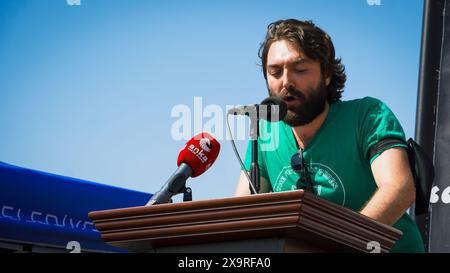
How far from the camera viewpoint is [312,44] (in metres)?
3.24

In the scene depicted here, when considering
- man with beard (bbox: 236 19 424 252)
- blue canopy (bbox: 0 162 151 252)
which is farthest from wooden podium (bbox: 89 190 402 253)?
blue canopy (bbox: 0 162 151 252)

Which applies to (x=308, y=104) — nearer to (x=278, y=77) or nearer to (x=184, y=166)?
(x=278, y=77)

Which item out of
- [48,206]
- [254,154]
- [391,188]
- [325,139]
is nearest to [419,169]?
[391,188]

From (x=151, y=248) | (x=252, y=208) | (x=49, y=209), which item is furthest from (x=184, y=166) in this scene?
(x=49, y=209)

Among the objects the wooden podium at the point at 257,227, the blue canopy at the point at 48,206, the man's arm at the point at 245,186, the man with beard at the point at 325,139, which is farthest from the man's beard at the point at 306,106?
the blue canopy at the point at 48,206

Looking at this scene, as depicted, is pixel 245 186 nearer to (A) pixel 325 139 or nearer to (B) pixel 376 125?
(A) pixel 325 139

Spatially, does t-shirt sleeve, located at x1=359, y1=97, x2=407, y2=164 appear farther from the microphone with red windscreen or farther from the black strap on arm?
the microphone with red windscreen

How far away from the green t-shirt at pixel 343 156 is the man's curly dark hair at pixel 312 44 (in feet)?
0.49

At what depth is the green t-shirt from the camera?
9.68ft

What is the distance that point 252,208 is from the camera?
7.27 ft

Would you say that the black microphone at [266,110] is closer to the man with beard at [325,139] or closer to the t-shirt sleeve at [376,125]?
the man with beard at [325,139]

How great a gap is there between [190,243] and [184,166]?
1.71 ft

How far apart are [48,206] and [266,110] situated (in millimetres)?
1929
